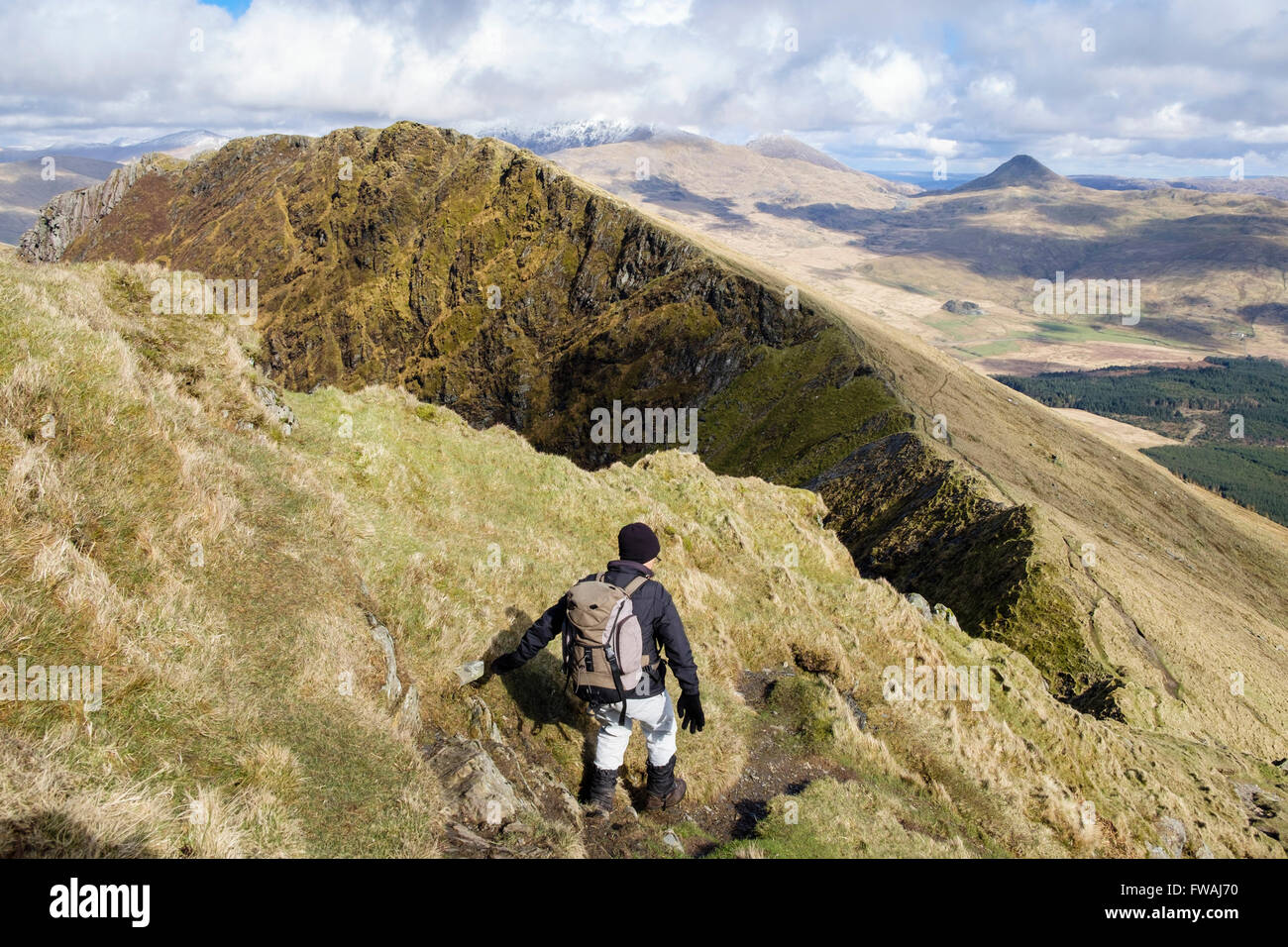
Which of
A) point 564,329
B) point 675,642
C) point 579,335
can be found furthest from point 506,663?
point 564,329

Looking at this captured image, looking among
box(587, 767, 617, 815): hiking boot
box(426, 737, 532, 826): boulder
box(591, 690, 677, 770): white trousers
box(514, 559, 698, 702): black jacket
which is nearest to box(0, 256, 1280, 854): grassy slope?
box(426, 737, 532, 826): boulder

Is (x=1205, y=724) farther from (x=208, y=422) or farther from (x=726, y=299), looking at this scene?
(x=726, y=299)

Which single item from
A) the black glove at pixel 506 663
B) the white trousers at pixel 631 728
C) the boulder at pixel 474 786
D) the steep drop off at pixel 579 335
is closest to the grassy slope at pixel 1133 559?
the steep drop off at pixel 579 335

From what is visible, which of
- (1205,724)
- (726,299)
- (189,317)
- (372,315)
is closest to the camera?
(189,317)

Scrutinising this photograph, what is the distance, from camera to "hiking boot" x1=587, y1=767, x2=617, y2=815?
8977 mm

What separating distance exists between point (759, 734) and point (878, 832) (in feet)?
9.82

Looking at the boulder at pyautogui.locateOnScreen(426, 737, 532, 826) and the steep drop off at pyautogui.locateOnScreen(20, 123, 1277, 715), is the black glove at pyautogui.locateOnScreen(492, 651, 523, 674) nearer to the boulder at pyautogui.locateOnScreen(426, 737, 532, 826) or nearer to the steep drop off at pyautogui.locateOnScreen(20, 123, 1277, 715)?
the boulder at pyautogui.locateOnScreen(426, 737, 532, 826)

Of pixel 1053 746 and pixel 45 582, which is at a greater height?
pixel 45 582

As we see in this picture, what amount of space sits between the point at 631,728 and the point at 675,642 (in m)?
1.56

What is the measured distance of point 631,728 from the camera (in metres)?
8.99

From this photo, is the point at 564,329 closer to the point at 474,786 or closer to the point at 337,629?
the point at 337,629

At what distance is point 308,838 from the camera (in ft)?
19.5
